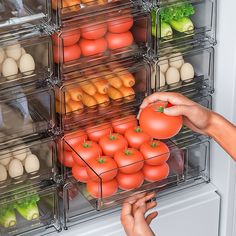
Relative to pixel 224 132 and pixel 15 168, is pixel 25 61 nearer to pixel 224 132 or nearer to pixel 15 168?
pixel 15 168

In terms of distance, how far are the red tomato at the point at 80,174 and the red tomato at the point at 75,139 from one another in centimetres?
7

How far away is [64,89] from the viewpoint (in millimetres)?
2453

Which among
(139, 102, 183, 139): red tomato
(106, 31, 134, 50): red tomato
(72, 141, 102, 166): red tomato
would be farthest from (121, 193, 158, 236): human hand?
(106, 31, 134, 50): red tomato

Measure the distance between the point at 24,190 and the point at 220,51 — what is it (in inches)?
28.9

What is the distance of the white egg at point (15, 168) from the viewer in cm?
246

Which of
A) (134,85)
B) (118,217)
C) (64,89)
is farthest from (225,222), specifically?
(64,89)

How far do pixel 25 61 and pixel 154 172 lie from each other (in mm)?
524

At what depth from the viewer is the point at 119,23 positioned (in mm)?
2482

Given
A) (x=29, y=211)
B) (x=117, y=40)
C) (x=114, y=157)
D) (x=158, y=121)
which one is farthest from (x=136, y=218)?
(x=117, y=40)

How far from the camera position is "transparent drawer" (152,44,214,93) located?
264cm

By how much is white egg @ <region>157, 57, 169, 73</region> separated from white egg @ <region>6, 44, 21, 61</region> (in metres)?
0.47

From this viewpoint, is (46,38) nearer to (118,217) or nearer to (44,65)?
(44,65)

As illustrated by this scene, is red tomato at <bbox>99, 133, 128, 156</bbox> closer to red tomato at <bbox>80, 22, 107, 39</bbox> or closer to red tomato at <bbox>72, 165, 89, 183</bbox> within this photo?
red tomato at <bbox>72, 165, 89, 183</bbox>

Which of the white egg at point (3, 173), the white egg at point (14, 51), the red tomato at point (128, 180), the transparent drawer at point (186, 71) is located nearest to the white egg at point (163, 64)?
the transparent drawer at point (186, 71)
